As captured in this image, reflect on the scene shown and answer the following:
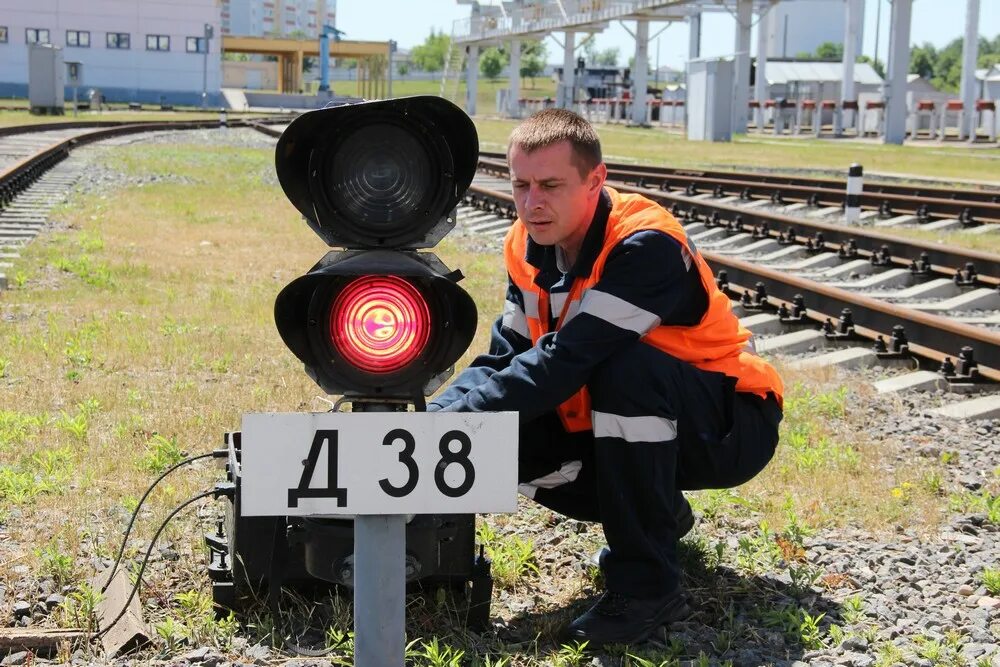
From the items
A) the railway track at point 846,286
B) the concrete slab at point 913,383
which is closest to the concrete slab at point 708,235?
the railway track at point 846,286

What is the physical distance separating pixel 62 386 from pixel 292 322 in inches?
145

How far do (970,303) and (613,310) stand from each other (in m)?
5.76

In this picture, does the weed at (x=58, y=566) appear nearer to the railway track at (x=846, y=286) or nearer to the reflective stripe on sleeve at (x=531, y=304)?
the reflective stripe on sleeve at (x=531, y=304)

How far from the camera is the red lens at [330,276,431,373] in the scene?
2.27m

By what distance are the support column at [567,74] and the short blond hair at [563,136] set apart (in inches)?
2165

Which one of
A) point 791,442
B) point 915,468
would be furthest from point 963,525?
point 791,442

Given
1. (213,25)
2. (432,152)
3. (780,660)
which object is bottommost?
(780,660)

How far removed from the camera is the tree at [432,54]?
175625 mm

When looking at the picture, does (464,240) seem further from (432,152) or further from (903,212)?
(432,152)

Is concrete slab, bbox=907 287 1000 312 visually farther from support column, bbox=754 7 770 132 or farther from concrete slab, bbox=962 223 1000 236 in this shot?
support column, bbox=754 7 770 132

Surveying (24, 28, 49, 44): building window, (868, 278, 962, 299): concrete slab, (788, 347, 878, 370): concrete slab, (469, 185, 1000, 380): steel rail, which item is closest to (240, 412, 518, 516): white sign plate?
(469, 185, 1000, 380): steel rail

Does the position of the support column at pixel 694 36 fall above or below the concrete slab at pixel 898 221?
above

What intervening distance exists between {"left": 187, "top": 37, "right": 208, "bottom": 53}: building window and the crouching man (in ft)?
273

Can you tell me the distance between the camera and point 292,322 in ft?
7.58
